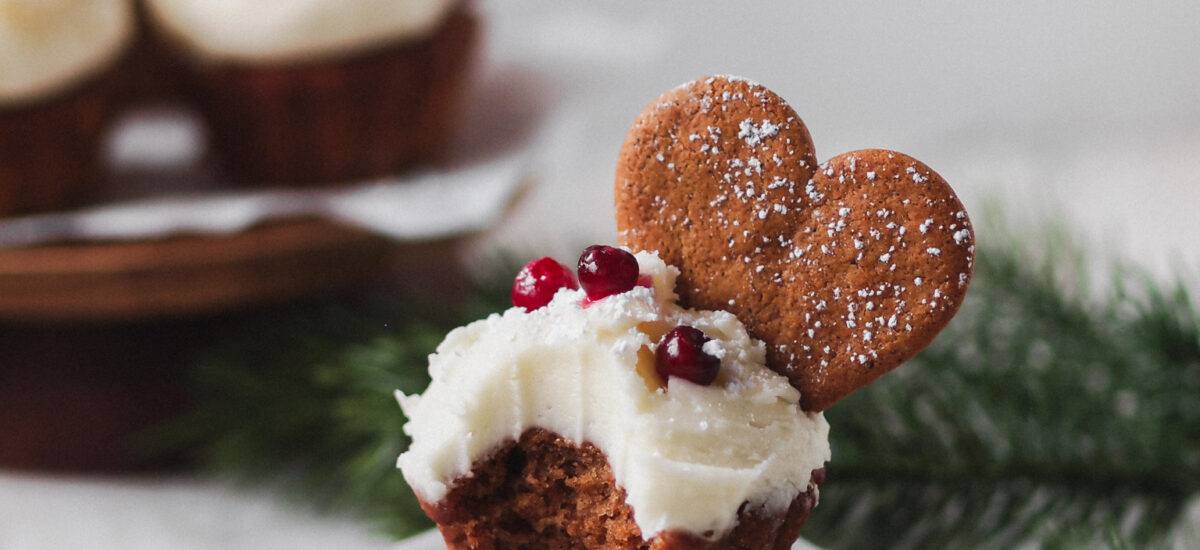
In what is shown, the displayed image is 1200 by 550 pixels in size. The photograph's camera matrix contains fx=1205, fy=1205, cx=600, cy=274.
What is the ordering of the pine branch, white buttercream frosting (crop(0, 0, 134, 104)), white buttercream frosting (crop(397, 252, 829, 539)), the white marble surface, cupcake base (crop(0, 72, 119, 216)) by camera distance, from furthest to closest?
the white marble surface < cupcake base (crop(0, 72, 119, 216)) < white buttercream frosting (crop(0, 0, 134, 104)) < the pine branch < white buttercream frosting (crop(397, 252, 829, 539))

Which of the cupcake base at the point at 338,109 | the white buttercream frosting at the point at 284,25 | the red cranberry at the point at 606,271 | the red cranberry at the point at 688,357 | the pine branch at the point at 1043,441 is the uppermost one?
the white buttercream frosting at the point at 284,25

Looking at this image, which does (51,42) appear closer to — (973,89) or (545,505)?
(545,505)

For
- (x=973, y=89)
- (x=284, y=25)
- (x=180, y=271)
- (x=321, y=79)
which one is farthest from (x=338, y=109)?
(x=973, y=89)

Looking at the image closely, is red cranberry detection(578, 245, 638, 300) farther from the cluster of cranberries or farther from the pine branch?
the pine branch

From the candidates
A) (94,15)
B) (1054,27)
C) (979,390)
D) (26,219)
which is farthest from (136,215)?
(1054,27)

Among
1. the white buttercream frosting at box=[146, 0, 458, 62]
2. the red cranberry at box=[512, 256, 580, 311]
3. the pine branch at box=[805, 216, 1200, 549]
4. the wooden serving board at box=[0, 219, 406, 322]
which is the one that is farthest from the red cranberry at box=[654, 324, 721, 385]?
the white buttercream frosting at box=[146, 0, 458, 62]

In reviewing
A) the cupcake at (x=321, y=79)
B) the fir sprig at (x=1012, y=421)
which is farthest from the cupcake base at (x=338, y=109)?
the fir sprig at (x=1012, y=421)

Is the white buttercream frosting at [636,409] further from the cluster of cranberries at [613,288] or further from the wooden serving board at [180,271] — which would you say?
the wooden serving board at [180,271]

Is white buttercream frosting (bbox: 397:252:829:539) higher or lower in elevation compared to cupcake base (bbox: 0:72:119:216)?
lower
